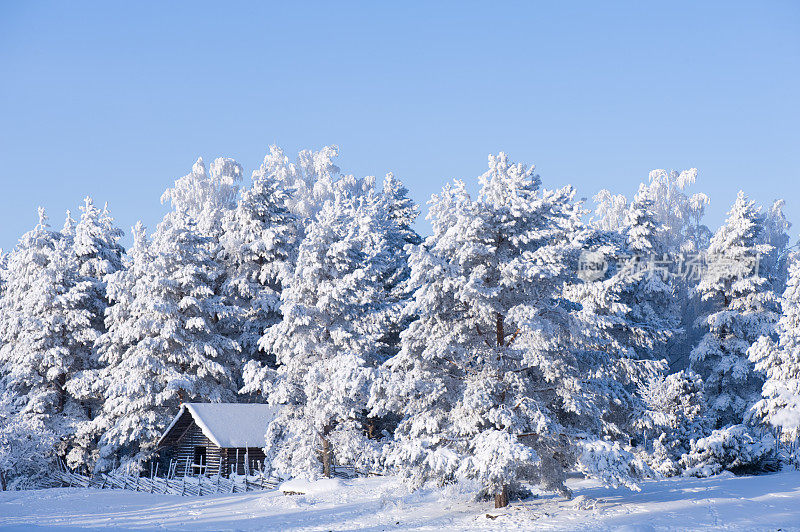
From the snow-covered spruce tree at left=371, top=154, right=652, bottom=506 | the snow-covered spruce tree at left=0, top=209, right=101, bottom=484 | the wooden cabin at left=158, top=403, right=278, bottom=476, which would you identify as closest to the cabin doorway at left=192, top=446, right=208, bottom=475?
the wooden cabin at left=158, top=403, right=278, bottom=476

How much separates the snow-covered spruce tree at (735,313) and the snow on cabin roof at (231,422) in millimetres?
23840

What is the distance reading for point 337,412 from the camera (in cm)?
3081

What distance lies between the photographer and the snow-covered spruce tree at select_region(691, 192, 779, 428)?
37.6 meters

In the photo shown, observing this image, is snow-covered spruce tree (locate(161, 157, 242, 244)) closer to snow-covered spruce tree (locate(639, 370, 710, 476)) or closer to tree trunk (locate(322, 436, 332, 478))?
tree trunk (locate(322, 436, 332, 478))

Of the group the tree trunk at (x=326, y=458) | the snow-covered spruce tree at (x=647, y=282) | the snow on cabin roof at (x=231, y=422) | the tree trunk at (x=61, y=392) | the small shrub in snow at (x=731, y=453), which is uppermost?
the snow-covered spruce tree at (x=647, y=282)

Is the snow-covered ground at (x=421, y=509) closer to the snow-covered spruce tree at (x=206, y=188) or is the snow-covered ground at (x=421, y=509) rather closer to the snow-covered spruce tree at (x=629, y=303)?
the snow-covered spruce tree at (x=629, y=303)

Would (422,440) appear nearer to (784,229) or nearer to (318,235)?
(318,235)

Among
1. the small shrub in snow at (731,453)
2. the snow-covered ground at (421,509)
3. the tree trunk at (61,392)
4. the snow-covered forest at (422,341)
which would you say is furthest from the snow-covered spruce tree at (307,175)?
the small shrub in snow at (731,453)

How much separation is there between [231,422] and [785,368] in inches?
982

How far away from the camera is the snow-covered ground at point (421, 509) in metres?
19.7

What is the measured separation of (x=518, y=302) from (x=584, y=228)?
1412 centimetres

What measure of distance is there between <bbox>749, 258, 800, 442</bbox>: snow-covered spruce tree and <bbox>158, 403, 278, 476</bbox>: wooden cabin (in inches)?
857

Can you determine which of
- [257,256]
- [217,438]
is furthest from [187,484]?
[257,256]

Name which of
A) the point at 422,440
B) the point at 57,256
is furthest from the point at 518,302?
the point at 57,256
